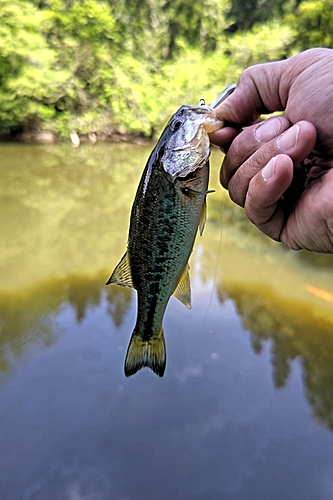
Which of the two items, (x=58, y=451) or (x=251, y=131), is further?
(x=58, y=451)

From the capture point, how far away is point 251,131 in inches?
77.2

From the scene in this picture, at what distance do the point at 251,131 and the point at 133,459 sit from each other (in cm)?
355

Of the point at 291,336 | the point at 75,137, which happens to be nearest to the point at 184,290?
the point at 291,336

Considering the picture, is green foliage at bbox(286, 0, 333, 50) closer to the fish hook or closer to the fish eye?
the fish hook

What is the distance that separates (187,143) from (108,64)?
1765cm

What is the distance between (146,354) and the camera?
2164 mm

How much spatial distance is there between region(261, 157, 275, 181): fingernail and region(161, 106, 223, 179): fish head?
0.85 ft

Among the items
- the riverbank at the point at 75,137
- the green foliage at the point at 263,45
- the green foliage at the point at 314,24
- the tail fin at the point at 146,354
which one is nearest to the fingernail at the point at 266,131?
the tail fin at the point at 146,354

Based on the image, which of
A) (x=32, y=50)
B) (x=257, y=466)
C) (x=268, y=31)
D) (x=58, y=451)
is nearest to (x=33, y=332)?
(x=58, y=451)

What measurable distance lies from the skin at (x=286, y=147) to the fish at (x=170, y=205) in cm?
20

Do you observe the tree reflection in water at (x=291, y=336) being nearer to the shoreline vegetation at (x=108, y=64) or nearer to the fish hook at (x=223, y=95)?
the fish hook at (x=223, y=95)

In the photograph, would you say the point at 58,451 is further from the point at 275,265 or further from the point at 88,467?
the point at 275,265

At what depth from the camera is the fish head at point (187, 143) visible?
5.81ft

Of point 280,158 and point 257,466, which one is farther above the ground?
point 280,158
